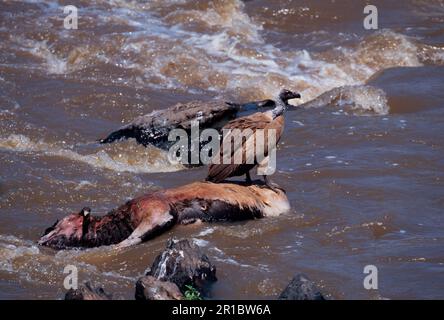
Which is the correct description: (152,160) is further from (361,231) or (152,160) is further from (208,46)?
(208,46)

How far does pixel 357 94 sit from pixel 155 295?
6299 mm

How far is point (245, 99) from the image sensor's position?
12109 millimetres

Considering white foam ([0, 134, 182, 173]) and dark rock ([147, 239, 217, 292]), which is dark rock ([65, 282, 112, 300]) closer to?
dark rock ([147, 239, 217, 292])

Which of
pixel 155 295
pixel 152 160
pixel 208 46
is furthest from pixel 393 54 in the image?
pixel 155 295

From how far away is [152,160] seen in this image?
924 cm

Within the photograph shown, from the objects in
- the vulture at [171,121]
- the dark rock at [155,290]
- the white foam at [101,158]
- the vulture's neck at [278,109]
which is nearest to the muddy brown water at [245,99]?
the white foam at [101,158]

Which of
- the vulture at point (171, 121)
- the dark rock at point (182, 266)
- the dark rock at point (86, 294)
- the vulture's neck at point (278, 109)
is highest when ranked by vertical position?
the vulture's neck at point (278, 109)

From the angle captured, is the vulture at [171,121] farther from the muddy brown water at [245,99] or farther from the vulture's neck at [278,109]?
the vulture's neck at [278,109]

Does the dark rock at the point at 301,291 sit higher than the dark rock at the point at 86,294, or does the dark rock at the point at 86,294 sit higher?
the dark rock at the point at 86,294

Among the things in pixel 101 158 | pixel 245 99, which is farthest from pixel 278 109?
pixel 245 99

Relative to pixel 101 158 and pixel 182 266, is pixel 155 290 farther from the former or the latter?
pixel 101 158

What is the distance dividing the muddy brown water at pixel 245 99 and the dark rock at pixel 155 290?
0.46 meters

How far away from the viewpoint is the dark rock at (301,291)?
5461 mm

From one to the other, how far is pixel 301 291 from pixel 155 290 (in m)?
0.82
